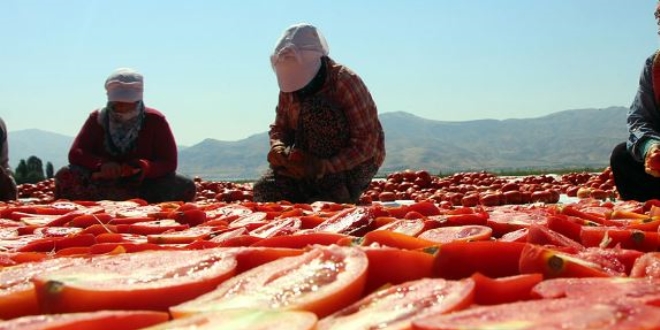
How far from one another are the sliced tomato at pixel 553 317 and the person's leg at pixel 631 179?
12.7ft

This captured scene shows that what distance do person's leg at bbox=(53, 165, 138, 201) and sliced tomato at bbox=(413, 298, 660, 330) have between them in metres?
4.75

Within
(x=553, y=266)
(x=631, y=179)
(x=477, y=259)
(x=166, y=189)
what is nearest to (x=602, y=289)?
(x=553, y=266)

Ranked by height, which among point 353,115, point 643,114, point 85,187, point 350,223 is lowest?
point 85,187

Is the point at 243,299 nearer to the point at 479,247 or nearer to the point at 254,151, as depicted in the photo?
the point at 479,247

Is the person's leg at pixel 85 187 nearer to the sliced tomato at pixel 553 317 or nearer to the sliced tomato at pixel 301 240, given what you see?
the sliced tomato at pixel 301 240

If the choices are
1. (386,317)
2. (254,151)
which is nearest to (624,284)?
(386,317)

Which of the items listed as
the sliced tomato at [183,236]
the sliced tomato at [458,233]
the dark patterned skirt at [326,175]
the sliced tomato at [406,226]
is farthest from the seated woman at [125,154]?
the sliced tomato at [458,233]

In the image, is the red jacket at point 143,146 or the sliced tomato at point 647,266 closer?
the sliced tomato at point 647,266

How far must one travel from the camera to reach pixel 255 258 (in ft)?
3.77

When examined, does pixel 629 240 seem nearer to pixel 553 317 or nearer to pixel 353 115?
pixel 553 317

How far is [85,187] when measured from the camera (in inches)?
206

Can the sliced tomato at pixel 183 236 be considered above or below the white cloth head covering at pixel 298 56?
below

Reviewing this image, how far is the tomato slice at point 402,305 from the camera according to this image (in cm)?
80

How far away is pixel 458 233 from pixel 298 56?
296cm
